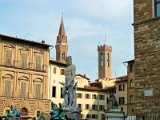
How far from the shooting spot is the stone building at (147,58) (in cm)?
1597

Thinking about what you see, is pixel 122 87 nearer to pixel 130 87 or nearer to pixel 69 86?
pixel 130 87

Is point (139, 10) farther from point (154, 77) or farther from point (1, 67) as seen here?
point (1, 67)

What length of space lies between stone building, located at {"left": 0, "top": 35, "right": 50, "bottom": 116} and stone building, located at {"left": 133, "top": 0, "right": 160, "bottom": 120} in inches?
1122

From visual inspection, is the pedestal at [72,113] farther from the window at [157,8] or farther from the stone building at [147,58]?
the window at [157,8]

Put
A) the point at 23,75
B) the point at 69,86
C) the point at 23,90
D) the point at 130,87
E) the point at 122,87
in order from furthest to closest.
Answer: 1. the point at 122,87
2. the point at 130,87
3. the point at 23,75
4. the point at 23,90
5. the point at 69,86

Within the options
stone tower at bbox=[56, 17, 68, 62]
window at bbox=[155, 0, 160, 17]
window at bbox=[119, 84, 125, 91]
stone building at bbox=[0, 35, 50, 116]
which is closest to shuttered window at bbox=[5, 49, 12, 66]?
stone building at bbox=[0, 35, 50, 116]

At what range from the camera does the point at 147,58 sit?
54.1ft

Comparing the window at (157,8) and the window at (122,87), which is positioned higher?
the window at (157,8)

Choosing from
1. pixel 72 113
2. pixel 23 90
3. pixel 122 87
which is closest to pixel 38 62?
pixel 23 90

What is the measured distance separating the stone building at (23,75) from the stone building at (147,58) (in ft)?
93.5

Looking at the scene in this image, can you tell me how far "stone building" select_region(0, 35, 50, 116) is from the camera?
143 feet

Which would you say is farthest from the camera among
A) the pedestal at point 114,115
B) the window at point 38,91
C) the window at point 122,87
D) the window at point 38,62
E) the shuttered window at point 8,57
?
the window at point 122,87

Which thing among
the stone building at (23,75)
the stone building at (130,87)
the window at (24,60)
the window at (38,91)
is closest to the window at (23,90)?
the stone building at (23,75)

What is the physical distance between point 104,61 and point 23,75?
61.1 m
